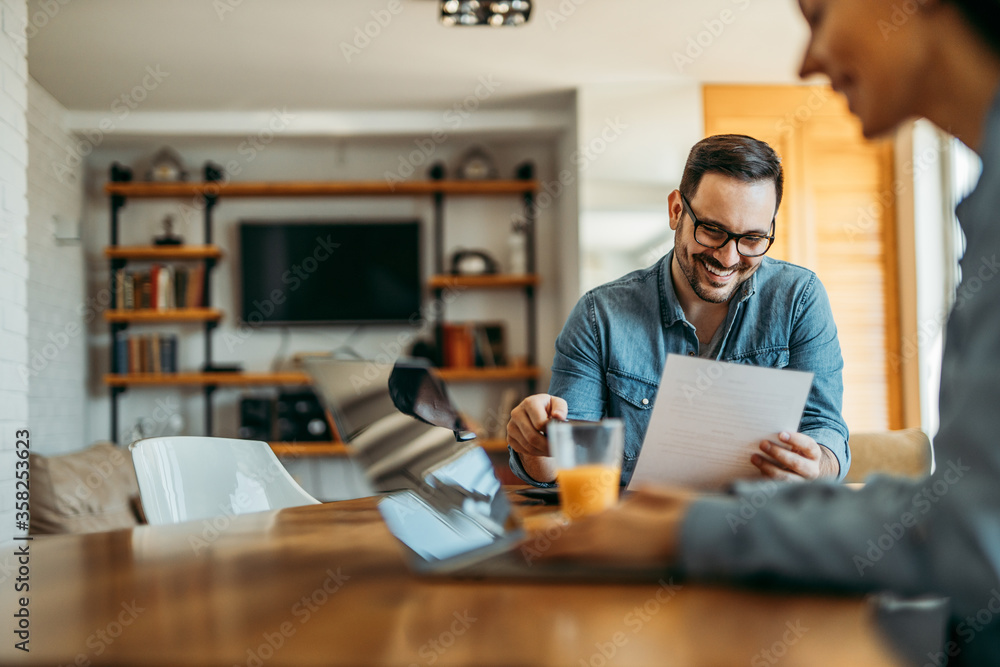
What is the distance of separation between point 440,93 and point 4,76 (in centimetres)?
236

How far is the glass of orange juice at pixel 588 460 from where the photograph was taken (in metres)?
0.88

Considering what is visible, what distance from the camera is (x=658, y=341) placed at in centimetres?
157

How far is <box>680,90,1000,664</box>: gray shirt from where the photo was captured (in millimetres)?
507

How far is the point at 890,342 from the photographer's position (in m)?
4.16

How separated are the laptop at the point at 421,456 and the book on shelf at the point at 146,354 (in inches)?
159

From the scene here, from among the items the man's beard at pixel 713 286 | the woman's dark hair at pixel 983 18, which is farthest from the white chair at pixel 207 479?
the woman's dark hair at pixel 983 18

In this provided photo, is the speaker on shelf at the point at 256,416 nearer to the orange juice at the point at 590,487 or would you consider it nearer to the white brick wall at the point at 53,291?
the white brick wall at the point at 53,291

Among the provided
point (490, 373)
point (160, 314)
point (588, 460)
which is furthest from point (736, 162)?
point (160, 314)

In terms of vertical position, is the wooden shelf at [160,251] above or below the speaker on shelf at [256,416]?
above

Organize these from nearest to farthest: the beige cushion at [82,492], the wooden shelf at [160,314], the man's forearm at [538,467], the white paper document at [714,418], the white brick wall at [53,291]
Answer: the white paper document at [714,418] < the man's forearm at [538,467] < the beige cushion at [82,492] < the white brick wall at [53,291] < the wooden shelf at [160,314]

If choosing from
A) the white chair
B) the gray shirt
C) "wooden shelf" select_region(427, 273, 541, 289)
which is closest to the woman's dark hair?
the gray shirt

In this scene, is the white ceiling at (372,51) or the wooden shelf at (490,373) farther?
the wooden shelf at (490,373)

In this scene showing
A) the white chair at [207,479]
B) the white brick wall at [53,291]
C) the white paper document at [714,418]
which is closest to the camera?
the white paper document at [714,418]

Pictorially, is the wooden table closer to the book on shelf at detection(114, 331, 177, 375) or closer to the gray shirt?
the gray shirt
